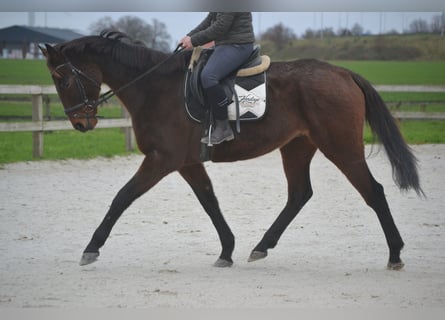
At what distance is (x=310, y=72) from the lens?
488cm

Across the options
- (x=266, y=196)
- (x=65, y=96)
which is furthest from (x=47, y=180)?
(x=65, y=96)

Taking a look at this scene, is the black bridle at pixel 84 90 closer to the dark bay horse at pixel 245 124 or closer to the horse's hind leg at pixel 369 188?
the dark bay horse at pixel 245 124

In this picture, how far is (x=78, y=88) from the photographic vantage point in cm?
480

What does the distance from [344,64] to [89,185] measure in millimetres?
4082

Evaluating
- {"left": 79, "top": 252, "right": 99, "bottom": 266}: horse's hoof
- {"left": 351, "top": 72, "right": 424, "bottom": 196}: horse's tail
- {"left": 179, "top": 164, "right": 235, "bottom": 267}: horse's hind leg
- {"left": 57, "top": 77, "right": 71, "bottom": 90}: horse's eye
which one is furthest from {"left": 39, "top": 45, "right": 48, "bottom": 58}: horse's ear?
{"left": 351, "top": 72, "right": 424, "bottom": 196}: horse's tail

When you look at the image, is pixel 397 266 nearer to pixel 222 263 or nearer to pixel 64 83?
pixel 222 263

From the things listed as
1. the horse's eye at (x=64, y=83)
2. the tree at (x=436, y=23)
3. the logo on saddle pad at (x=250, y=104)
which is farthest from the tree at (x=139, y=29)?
the tree at (x=436, y=23)

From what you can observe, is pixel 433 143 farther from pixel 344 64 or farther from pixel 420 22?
pixel 420 22

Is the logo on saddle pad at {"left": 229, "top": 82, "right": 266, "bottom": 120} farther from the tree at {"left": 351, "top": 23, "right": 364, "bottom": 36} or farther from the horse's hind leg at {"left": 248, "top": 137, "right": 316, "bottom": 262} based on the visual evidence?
the tree at {"left": 351, "top": 23, "right": 364, "bottom": 36}

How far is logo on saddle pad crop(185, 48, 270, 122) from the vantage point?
476 centimetres

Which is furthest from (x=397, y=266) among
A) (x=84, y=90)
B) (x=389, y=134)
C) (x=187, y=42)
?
(x=84, y=90)

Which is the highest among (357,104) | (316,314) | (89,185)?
(357,104)

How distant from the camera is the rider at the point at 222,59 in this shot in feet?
15.0

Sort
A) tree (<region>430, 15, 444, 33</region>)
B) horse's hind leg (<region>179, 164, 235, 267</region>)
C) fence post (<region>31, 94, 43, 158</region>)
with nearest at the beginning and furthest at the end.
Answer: tree (<region>430, 15, 444, 33</region>)
horse's hind leg (<region>179, 164, 235, 267</region>)
fence post (<region>31, 94, 43, 158</region>)
